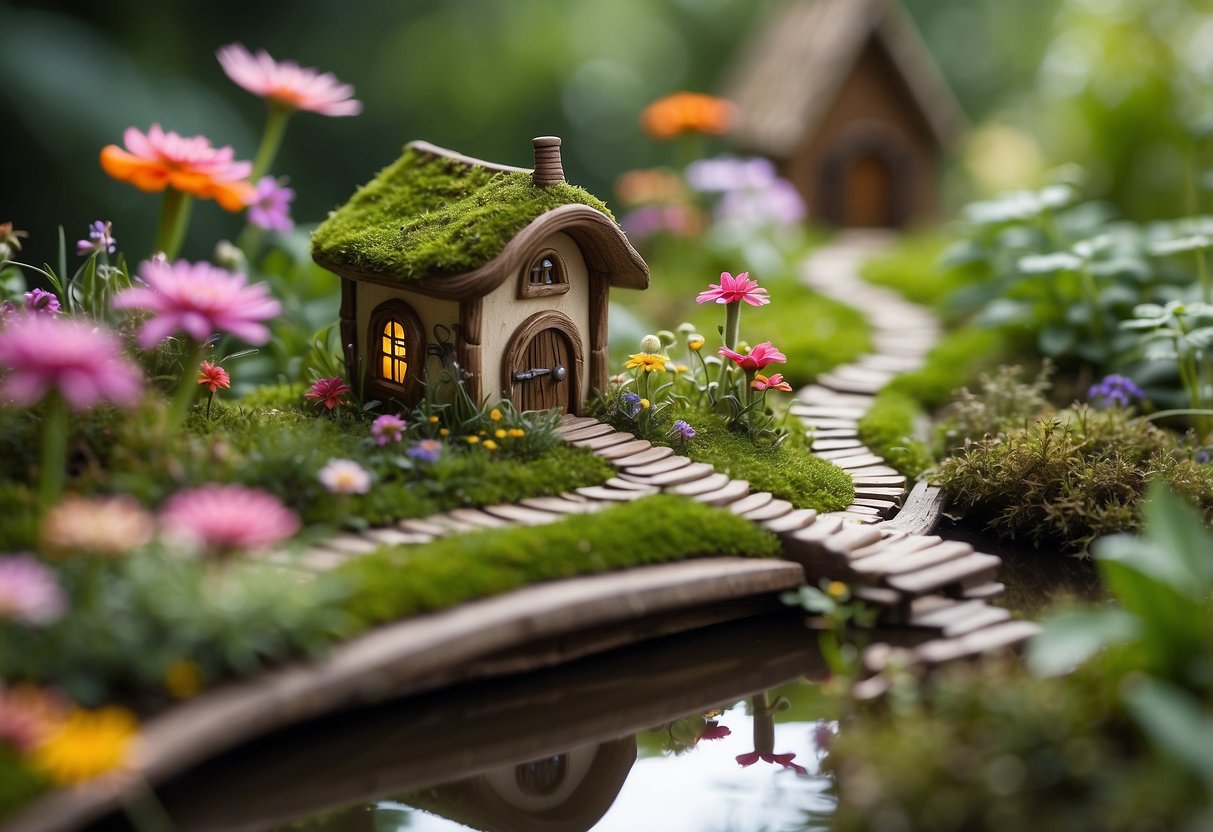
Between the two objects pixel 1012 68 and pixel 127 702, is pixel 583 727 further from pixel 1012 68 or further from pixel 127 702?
pixel 1012 68

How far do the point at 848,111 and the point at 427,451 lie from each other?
22.2 feet

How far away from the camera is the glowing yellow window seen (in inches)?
223

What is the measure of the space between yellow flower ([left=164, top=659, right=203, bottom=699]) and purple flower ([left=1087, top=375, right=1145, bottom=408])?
4.96 meters

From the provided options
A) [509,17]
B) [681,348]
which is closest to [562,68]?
[509,17]

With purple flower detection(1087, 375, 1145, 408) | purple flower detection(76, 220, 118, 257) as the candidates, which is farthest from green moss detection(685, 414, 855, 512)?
purple flower detection(76, 220, 118, 257)

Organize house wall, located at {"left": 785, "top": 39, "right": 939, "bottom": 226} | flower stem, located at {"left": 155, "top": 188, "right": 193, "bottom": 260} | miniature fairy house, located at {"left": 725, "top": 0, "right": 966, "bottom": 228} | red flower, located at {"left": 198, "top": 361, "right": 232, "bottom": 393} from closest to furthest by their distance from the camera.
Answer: flower stem, located at {"left": 155, "top": 188, "right": 193, "bottom": 260} → red flower, located at {"left": 198, "top": 361, "right": 232, "bottom": 393} → miniature fairy house, located at {"left": 725, "top": 0, "right": 966, "bottom": 228} → house wall, located at {"left": 785, "top": 39, "right": 939, "bottom": 226}

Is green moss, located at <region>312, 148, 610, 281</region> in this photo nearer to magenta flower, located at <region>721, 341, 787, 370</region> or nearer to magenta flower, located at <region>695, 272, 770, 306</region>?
magenta flower, located at <region>695, 272, 770, 306</region>

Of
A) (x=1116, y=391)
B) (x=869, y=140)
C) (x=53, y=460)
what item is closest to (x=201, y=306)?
(x=53, y=460)

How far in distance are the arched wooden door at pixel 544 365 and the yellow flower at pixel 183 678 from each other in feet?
7.26

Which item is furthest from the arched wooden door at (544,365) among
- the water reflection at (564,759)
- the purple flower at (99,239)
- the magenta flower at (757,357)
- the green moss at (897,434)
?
the purple flower at (99,239)

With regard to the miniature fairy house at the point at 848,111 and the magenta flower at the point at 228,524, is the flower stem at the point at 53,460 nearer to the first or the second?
the magenta flower at the point at 228,524

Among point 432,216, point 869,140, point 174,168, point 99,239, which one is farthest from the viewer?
point 869,140

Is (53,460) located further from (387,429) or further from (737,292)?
(737,292)

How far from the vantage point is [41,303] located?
17.3 feet
